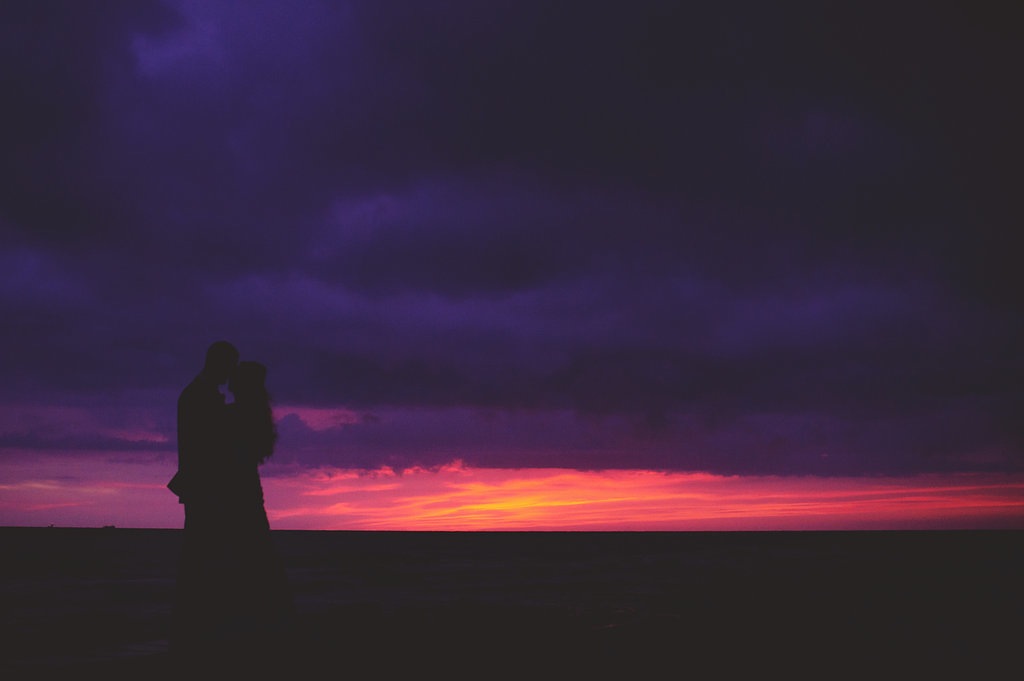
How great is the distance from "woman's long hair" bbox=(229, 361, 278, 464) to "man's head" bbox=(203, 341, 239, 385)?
121 mm

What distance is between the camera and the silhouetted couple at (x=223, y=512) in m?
8.32

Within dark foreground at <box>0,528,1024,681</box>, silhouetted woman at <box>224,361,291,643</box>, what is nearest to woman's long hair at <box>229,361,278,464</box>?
silhouetted woman at <box>224,361,291,643</box>

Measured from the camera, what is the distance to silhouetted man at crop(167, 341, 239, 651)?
831cm

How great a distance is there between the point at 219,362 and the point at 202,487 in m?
1.24

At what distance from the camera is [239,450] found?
337 inches

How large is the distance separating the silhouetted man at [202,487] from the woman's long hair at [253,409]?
0.14m

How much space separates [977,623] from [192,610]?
12.5 m

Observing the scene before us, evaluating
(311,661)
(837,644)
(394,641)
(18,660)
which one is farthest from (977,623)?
(18,660)

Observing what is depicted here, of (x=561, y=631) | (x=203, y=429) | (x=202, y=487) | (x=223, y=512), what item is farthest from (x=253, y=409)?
(x=561, y=631)

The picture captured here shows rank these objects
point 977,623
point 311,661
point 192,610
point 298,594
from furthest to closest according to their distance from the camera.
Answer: point 298,594 < point 977,623 < point 311,661 < point 192,610

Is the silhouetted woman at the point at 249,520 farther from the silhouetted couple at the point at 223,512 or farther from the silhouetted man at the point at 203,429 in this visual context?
the silhouetted man at the point at 203,429

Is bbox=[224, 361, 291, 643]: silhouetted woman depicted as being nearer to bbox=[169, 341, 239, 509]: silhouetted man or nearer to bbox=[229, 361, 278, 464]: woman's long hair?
bbox=[229, 361, 278, 464]: woman's long hair

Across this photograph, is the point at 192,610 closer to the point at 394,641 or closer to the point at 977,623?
the point at 394,641

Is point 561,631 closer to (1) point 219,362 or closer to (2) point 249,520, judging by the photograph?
(2) point 249,520
